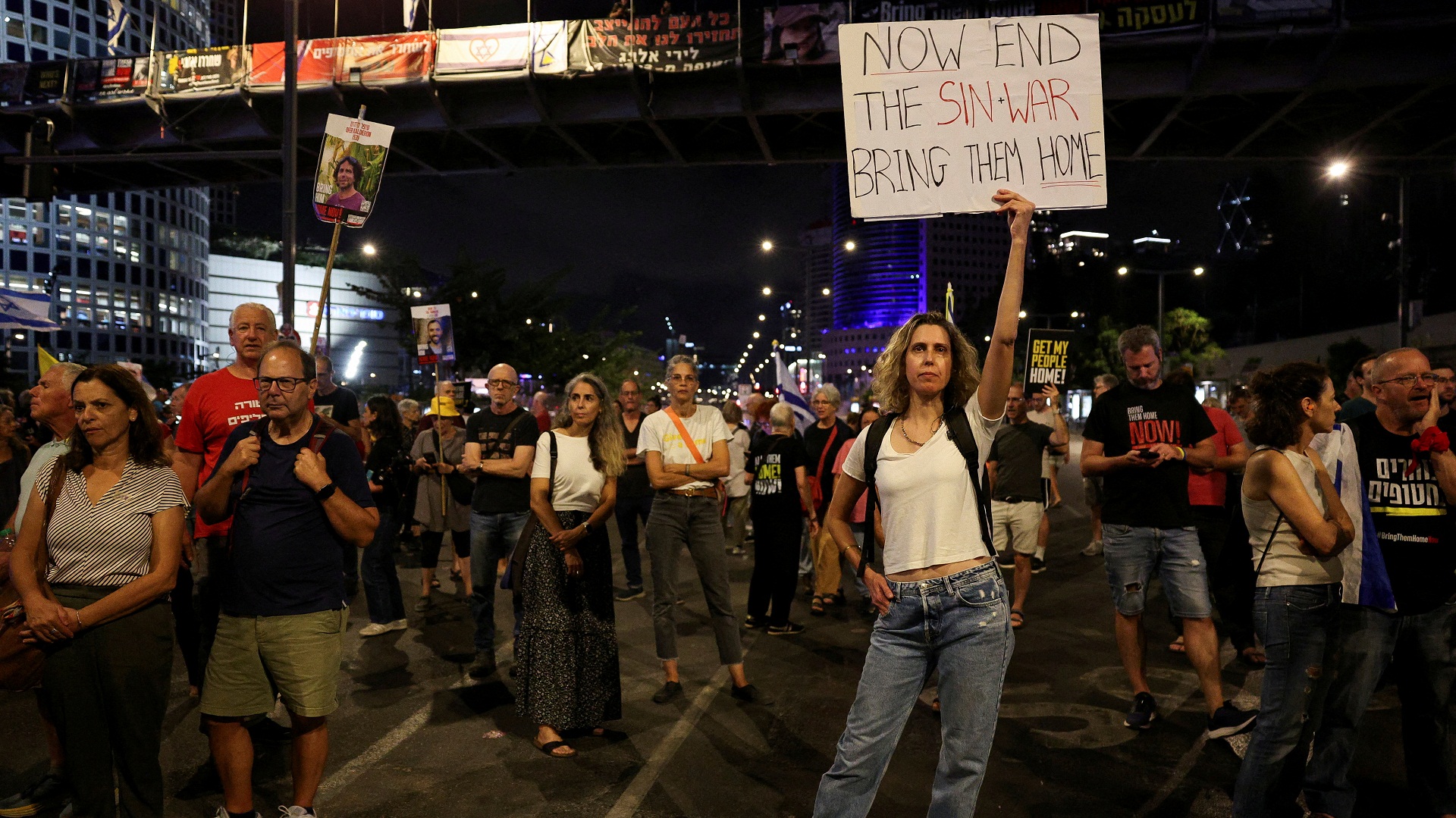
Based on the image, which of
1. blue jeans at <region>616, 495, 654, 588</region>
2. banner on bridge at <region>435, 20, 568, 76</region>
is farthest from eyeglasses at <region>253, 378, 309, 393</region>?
banner on bridge at <region>435, 20, 568, 76</region>

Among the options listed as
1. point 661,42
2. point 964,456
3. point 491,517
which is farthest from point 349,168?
point 964,456

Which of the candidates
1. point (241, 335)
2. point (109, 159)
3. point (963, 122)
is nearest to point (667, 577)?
point (241, 335)

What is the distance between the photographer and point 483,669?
6.47m

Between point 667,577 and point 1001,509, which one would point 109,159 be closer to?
point 667,577

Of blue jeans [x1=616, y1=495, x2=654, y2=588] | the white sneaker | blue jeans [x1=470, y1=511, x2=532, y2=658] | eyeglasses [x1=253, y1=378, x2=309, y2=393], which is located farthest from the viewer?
blue jeans [x1=616, y1=495, x2=654, y2=588]

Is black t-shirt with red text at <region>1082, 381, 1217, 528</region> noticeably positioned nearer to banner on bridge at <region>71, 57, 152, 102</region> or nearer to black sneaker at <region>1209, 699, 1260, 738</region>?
black sneaker at <region>1209, 699, 1260, 738</region>

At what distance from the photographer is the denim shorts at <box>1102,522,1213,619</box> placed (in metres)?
5.05

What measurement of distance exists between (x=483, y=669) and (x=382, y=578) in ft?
5.99

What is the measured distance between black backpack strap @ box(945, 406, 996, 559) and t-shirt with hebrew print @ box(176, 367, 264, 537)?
11.4ft

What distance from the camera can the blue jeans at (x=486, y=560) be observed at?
6.56 m

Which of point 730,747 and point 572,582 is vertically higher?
point 572,582

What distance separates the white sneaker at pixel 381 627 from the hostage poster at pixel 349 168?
14.2 ft

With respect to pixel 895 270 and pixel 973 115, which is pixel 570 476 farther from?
pixel 895 270

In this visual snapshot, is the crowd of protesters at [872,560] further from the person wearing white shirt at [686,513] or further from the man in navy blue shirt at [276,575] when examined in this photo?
the person wearing white shirt at [686,513]
